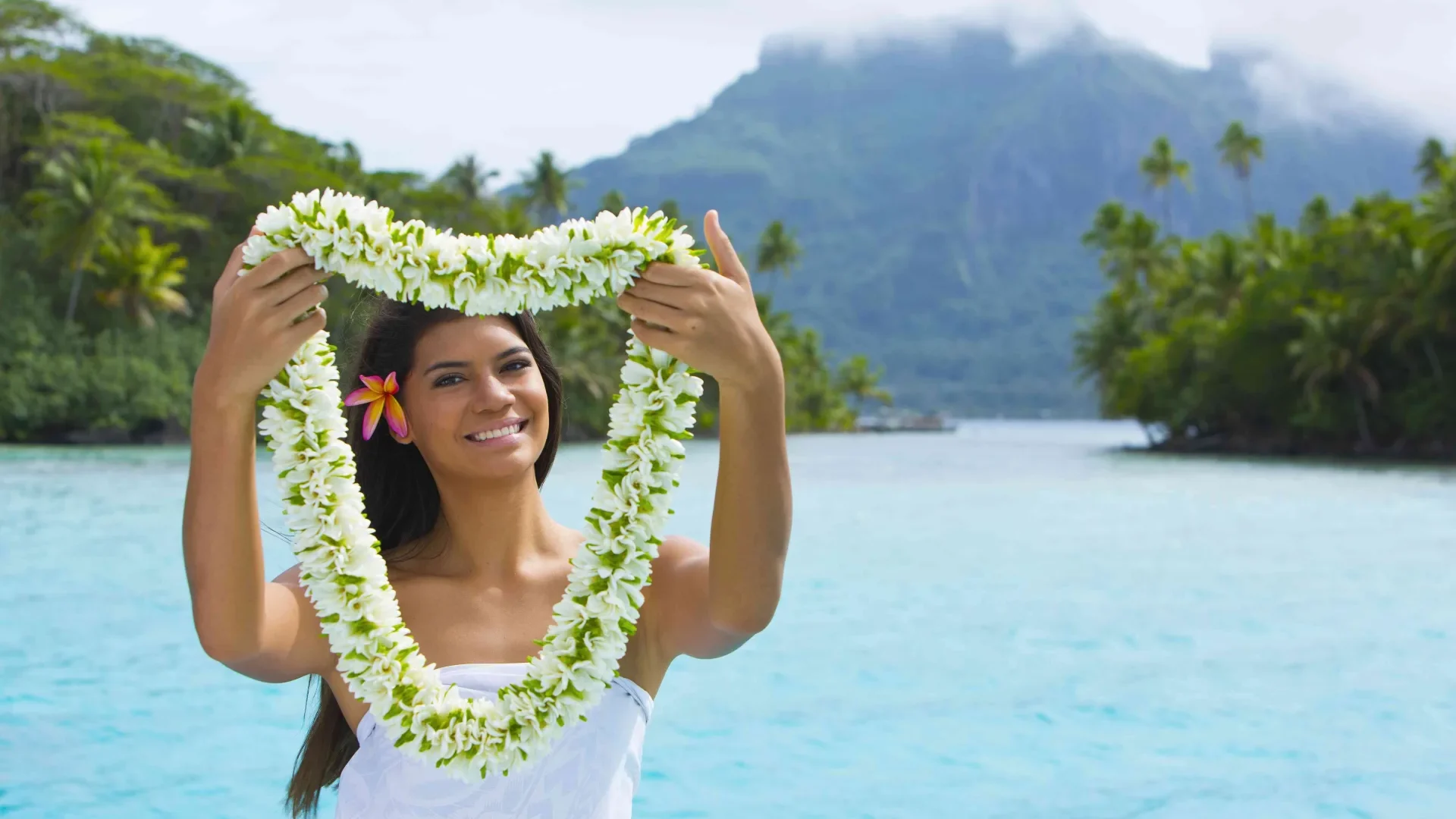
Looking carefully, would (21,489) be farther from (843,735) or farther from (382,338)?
(382,338)

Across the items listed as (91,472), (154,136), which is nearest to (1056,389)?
(154,136)

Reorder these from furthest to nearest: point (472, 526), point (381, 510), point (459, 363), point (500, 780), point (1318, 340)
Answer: point (1318, 340) < point (381, 510) < point (472, 526) < point (459, 363) < point (500, 780)

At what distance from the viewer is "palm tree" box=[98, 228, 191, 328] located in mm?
40531

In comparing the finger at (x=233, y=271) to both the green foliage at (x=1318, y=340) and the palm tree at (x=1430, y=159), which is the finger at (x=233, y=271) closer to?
the green foliage at (x=1318, y=340)

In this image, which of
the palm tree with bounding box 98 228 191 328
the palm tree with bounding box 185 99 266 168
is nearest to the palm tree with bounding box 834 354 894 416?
the palm tree with bounding box 185 99 266 168

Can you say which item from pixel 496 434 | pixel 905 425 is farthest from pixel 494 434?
pixel 905 425

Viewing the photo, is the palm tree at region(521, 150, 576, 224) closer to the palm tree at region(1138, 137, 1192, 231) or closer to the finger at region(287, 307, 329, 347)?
the palm tree at region(1138, 137, 1192, 231)

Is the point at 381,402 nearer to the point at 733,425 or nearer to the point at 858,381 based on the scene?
the point at 733,425

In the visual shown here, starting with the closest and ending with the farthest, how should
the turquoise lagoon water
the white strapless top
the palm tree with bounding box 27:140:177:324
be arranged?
the white strapless top
the turquoise lagoon water
the palm tree with bounding box 27:140:177:324

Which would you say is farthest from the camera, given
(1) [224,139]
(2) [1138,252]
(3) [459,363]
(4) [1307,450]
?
(2) [1138,252]

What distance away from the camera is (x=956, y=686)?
9.59 metres

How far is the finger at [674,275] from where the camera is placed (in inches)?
80.2

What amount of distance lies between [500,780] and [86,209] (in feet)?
133

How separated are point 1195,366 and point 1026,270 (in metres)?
152
